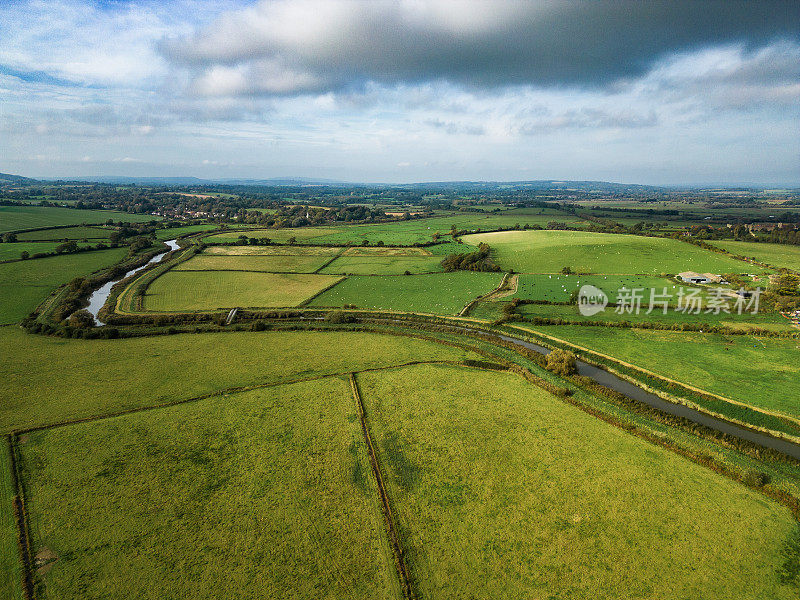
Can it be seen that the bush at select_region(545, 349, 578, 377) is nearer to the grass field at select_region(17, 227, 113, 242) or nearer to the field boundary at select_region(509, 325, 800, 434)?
the field boundary at select_region(509, 325, 800, 434)

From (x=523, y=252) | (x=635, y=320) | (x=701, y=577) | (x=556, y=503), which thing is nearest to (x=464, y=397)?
(x=556, y=503)

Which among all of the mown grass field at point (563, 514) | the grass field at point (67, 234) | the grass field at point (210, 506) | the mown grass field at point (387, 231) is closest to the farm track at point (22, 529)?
the grass field at point (210, 506)

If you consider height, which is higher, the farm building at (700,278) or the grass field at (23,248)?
the grass field at (23,248)

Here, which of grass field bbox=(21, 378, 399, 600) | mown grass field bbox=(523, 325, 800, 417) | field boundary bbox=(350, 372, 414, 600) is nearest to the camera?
field boundary bbox=(350, 372, 414, 600)

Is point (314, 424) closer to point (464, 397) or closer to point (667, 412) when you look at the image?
point (464, 397)

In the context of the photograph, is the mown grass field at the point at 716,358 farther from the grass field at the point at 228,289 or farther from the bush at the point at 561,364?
the grass field at the point at 228,289

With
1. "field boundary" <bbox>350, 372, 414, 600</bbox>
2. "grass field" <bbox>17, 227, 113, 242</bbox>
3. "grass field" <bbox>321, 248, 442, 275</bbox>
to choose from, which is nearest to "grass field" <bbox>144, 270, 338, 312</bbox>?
"grass field" <bbox>321, 248, 442, 275</bbox>
